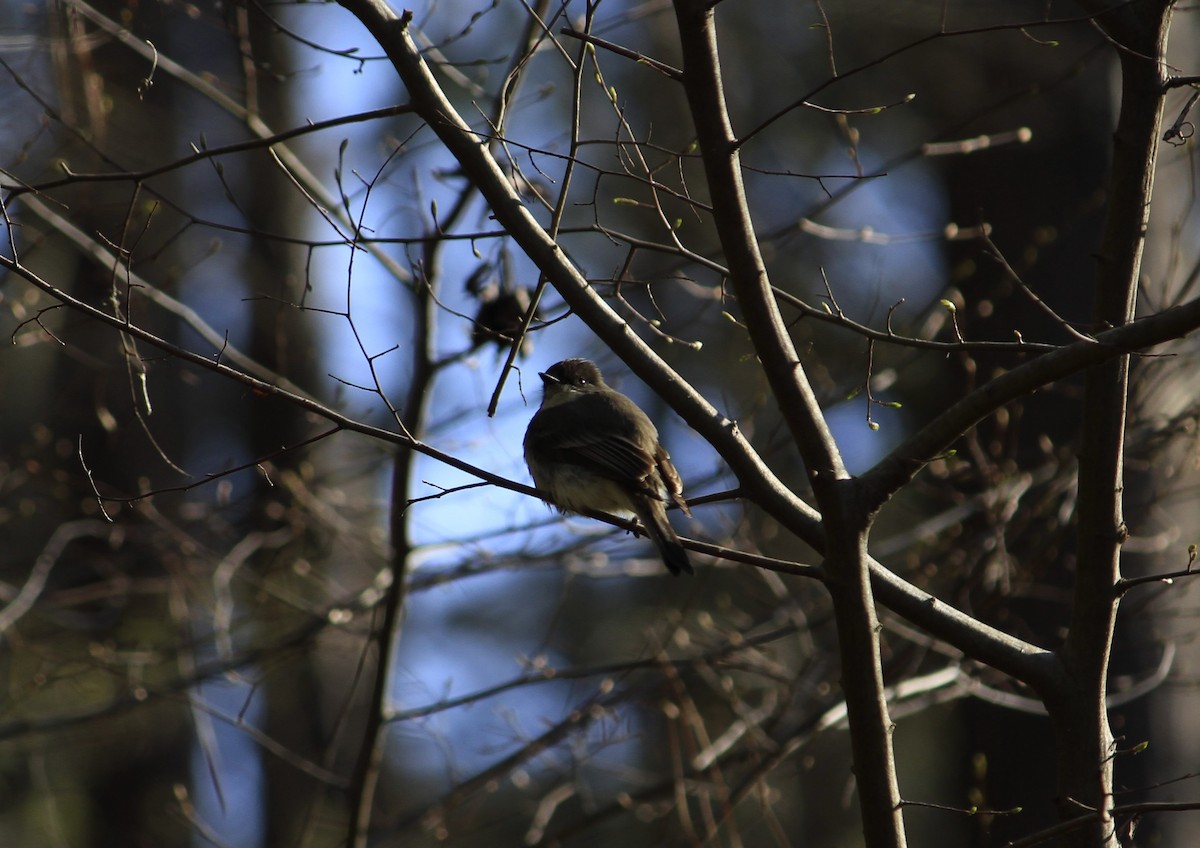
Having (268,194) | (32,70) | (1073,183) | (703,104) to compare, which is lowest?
(703,104)

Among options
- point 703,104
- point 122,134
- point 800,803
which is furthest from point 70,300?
point 800,803

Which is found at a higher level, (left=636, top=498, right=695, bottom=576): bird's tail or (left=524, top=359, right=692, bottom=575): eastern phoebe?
(left=524, top=359, right=692, bottom=575): eastern phoebe

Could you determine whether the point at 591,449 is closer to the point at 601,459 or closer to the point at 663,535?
the point at 601,459

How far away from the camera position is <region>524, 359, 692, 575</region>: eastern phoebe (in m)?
4.45

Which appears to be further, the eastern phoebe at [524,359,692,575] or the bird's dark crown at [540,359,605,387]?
the bird's dark crown at [540,359,605,387]

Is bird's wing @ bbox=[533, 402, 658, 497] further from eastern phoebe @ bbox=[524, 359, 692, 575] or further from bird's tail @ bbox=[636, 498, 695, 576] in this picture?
bird's tail @ bbox=[636, 498, 695, 576]

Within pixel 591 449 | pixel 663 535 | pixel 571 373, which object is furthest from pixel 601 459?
pixel 571 373

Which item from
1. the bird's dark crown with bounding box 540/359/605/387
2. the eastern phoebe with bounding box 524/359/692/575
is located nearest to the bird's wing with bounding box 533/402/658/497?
the eastern phoebe with bounding box 524/359/692/575

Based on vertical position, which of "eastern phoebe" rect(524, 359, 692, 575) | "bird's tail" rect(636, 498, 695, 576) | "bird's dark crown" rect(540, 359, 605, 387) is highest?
"bird's dark crown" rect(540, 359, 605, 387)

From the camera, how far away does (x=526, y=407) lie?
5699mm

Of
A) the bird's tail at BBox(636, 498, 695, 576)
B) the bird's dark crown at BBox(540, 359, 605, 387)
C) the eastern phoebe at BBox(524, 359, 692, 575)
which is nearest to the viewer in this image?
the bird's tail at BBox(636, 498, 695, 576)

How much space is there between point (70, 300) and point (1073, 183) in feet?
24.7

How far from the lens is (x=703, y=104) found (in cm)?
284

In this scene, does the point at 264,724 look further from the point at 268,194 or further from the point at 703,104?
the point at 703,104
